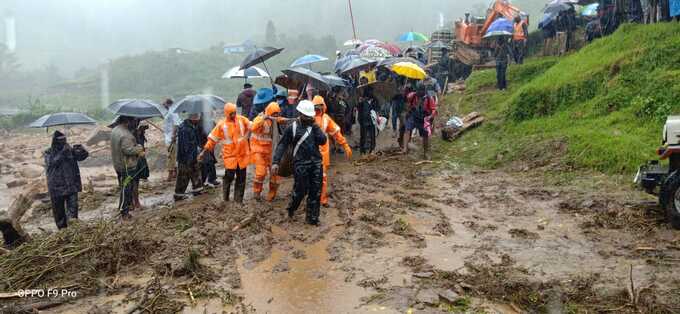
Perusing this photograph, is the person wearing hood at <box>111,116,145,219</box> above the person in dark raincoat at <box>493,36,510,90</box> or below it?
below

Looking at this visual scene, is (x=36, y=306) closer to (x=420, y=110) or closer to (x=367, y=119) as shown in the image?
(x=367, y=119)

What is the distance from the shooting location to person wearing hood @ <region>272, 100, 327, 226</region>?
6.95 meters

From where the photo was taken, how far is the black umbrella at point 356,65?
37.7 feet

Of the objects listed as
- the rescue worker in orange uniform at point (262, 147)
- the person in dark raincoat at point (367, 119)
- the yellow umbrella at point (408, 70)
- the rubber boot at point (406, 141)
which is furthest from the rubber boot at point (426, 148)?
the rescue worker in orange uniform at point (262, 147)

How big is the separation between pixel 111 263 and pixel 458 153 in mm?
7806

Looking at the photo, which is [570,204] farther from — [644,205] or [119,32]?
[119,32]

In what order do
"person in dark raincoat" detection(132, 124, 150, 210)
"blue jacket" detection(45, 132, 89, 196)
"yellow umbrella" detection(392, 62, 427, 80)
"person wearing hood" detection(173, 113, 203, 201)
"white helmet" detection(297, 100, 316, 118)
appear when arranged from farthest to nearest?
Result: "yellow umbrella" detection(392, 62, 427, 80) → "person wearing hood" detection(173, 113, 203, 201) → "person in dark raincoat" detection(132, 124, 150, 210) → "blue jacket" detection(45, 132, 89, 196) → "white helmet" detection(297, 100, 316, 118)

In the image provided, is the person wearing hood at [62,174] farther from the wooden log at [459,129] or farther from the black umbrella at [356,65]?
the wooden log at [459,129]

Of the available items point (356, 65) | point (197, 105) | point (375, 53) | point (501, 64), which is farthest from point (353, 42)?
point (197, 105)

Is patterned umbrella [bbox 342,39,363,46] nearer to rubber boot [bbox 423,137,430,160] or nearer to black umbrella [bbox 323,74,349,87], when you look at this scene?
black umbrella [bbox 323,74,349,87]

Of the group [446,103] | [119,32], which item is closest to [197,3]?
[119,32]

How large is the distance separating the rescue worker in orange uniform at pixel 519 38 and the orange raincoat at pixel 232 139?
31.8 ft

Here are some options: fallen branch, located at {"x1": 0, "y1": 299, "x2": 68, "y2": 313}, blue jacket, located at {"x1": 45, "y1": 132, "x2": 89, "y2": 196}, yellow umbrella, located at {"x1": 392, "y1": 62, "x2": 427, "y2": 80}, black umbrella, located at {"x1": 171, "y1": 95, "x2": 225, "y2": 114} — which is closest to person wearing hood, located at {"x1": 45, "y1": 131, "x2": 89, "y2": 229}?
blue jacket, located at {"x1": 45, "y1": 132, "x2": 89, "y2": 196}

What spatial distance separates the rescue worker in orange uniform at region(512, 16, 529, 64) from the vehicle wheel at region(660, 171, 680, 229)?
9776 mm
